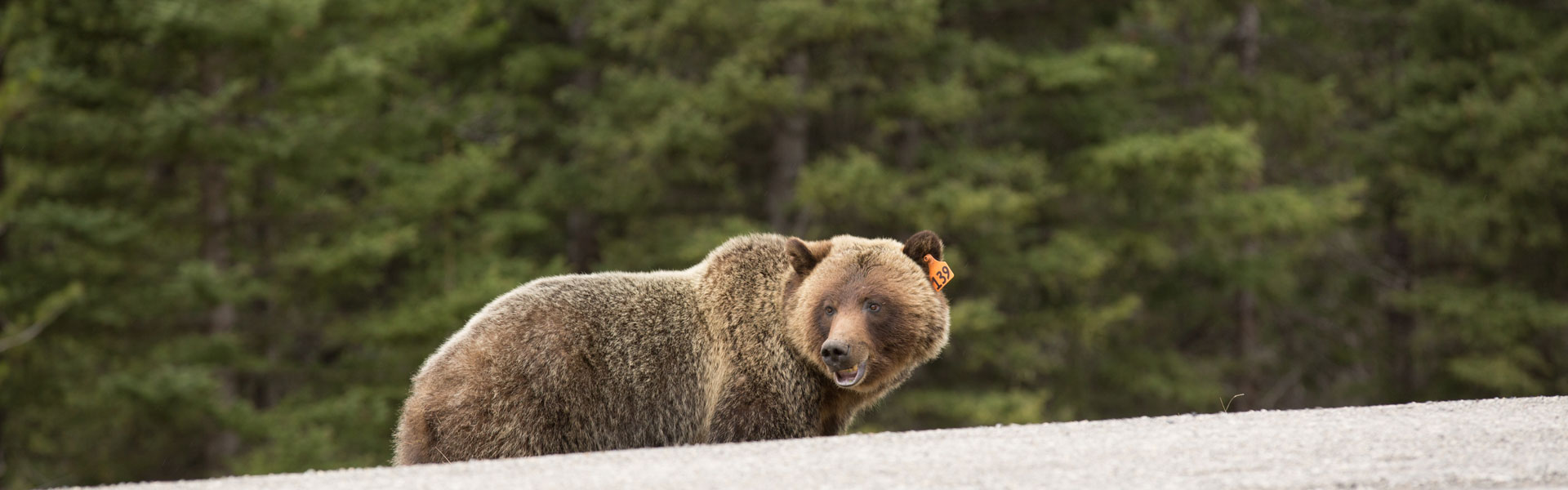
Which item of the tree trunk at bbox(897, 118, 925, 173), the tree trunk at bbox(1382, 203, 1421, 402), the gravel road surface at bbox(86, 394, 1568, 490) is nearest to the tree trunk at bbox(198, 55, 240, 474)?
the tree trunk at bbox(897, 118, 925, 173)

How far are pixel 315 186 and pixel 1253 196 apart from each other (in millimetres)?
13157

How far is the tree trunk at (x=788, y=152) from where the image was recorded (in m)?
17.9

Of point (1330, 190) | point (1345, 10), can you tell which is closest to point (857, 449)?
point (1330, 190)

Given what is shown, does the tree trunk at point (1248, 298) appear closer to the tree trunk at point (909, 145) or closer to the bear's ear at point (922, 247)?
the tree trunk at point (909, 145)

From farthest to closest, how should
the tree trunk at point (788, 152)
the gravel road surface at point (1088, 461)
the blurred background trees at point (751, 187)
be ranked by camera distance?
the tree trunk at point (788, 152) < the blurred background trees at point (751, 187) < the gravel road surface at point (1088, 461)

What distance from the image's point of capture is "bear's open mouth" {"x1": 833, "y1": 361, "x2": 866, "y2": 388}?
5605 mm

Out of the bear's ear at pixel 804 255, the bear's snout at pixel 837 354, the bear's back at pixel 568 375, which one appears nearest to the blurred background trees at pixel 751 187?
the bear's back at pixel 568 375

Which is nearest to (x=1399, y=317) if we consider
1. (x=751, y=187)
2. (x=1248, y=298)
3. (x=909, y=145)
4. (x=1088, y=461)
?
(x=1248, y=298)

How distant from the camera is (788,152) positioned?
1844 cm

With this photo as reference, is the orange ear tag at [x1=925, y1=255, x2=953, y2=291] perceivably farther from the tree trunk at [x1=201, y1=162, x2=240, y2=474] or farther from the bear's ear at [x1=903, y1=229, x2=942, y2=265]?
the tree trunk at [x1=201, y1=162, x2=240, y2=474]

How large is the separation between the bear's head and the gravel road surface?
504mm

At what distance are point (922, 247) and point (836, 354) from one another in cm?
104

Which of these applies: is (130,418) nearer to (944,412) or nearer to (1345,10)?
(944,412)

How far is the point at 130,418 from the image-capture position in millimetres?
16875
